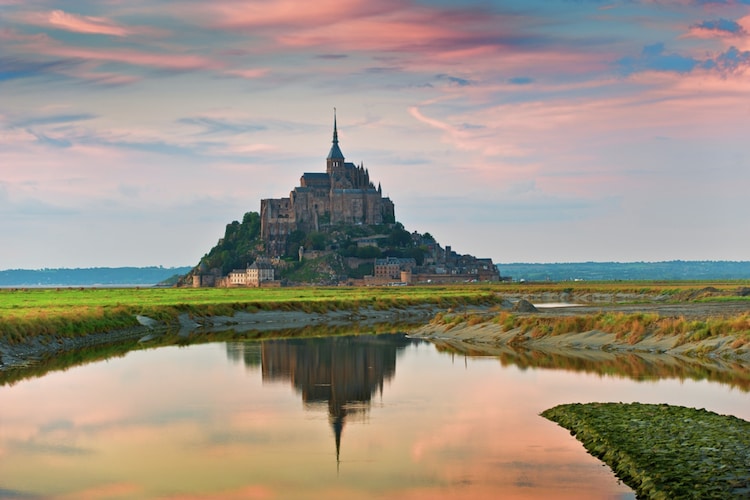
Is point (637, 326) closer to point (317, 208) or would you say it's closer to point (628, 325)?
point (628, 325)

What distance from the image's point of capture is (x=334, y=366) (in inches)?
1271

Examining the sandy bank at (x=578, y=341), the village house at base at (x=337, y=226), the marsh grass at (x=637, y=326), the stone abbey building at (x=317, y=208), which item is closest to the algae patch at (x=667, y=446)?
the sandy bank at (x=578, y=341)

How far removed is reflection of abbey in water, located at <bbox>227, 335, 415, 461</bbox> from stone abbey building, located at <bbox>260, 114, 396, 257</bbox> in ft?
445

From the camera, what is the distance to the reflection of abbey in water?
24.1 metres

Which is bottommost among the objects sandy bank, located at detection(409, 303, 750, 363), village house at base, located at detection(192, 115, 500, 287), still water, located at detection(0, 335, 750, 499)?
still water, located at detection(0, 335, 750, 499)

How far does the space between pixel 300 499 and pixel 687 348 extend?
2138cm

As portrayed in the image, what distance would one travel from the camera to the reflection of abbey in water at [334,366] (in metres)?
24.1

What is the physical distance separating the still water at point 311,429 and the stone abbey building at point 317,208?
484 feet

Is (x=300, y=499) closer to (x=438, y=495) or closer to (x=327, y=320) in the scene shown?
(x=438, y=495)

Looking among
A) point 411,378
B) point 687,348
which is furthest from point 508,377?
point 687,348

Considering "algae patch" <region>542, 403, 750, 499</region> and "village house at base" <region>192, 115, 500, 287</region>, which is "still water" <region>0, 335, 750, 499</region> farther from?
"village house at base" <region>192, 115, 500, 287</region>

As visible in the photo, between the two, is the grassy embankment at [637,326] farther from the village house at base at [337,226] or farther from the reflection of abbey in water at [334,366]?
the village house at base at [337,226]

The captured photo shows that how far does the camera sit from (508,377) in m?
28.2

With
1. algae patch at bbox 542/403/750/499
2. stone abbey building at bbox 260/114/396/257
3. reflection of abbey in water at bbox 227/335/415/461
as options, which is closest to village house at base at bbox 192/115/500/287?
stone abbey building at bbox 260/114/396/257
